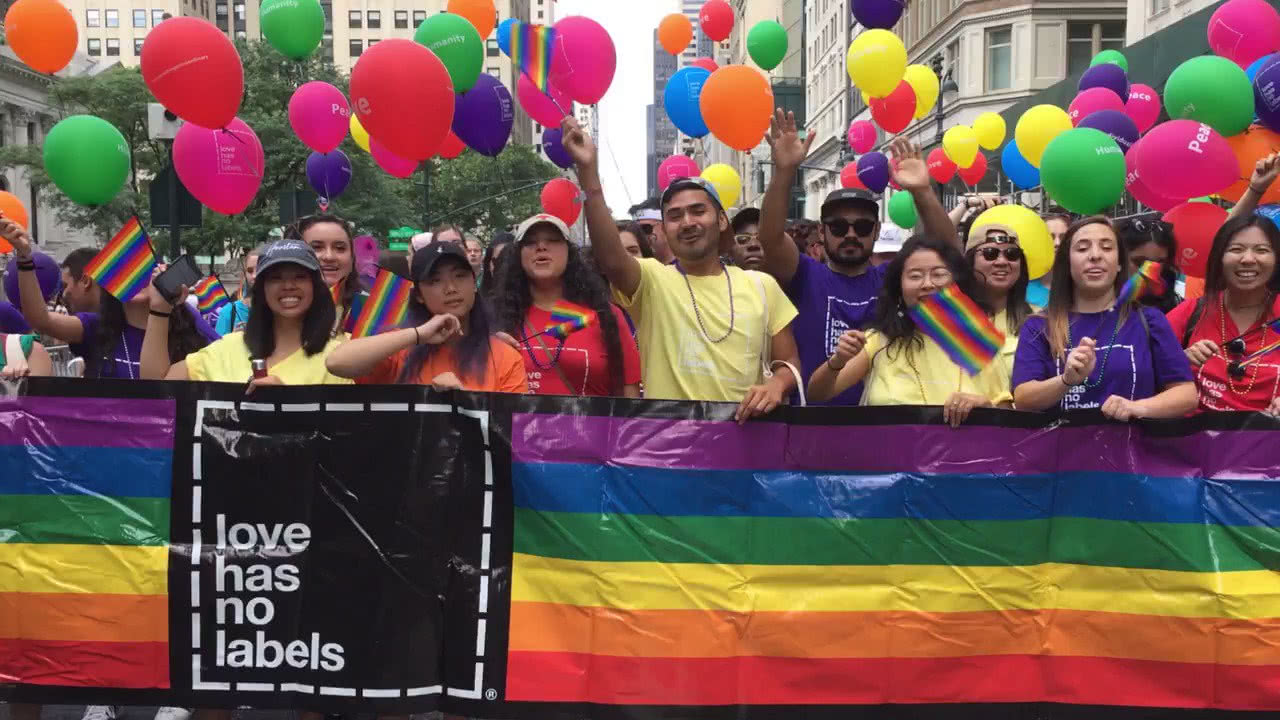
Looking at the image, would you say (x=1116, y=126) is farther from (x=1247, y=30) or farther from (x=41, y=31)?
(x=41, y=31)

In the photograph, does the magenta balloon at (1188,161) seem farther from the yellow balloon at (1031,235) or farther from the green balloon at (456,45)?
the green balloon at (456,45)

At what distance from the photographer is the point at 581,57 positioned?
8.95m

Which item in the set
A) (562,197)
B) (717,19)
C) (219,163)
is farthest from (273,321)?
(717,19)

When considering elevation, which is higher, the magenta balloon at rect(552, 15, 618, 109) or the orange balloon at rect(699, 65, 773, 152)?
the magenta balloon at rect(552, 15, 618, 109)

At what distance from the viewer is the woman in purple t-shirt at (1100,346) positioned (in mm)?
4055

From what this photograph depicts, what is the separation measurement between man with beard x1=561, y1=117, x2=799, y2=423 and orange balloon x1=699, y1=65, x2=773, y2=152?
3.95 meters

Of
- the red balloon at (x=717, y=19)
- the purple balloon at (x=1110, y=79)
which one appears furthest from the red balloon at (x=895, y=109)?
the red balloon at (x=717, y=19)

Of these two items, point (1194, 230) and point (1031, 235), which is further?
point (1194, 230)

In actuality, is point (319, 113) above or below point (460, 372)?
above

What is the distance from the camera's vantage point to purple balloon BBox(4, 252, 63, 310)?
17.7ft

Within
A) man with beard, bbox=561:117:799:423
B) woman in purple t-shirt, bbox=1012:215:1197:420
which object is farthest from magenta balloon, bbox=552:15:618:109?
woman in purple t-shirt, bbox=1012:215:1197:420

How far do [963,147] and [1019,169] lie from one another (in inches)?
69.6

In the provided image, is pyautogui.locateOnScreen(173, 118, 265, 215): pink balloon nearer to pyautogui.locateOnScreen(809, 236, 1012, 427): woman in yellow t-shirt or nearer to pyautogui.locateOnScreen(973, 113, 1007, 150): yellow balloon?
pyautogui.locateOnScreen(809, 236, 1012, 427): woman in yellow t-shirt

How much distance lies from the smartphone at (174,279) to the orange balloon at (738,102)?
476 cm
